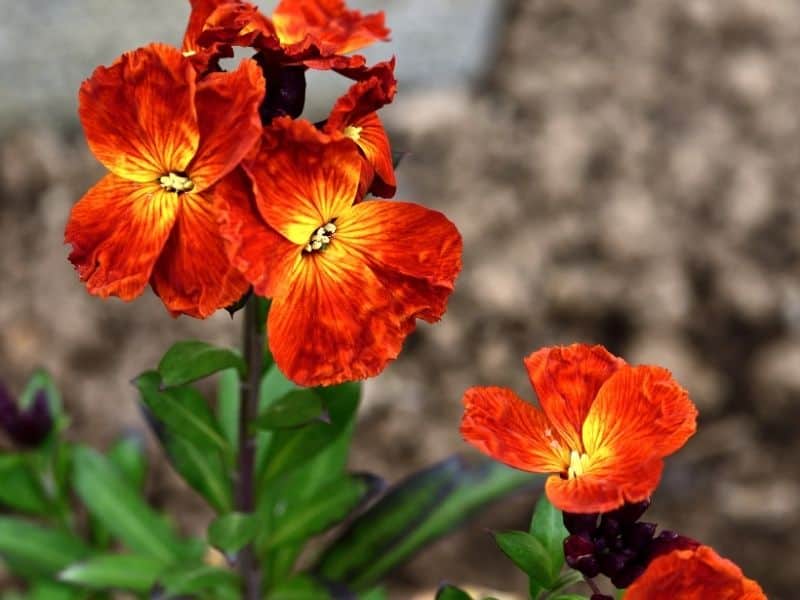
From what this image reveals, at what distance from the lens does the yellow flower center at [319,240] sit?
1.16m

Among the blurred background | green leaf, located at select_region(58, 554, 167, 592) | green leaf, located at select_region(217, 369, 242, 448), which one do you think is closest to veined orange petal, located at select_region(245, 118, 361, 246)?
green leaf, located at select_region(217, 369, 242, 448)

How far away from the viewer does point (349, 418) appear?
1.54 meters

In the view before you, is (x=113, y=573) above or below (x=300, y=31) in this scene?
below

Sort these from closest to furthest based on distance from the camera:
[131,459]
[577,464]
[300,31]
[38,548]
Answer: [577,464]
[300,31]
[38,548]
[131,459]

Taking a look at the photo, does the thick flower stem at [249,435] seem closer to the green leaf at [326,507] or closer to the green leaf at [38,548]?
the green leaf at [326,507]

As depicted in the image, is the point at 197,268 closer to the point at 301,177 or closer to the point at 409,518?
the point at 301,177

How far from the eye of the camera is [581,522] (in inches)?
43.3

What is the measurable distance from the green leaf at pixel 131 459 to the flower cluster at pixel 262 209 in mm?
1028

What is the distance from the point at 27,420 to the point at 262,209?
906 millimetres

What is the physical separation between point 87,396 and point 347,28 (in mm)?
1504

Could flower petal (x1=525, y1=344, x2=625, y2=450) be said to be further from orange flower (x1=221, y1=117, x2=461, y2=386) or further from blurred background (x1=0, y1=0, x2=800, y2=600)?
blurred background (x1=0, y1=0, x2=800, y2=600)

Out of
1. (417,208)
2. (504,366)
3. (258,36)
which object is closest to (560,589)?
(417,208)

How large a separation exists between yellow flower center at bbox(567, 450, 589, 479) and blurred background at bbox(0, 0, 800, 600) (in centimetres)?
133

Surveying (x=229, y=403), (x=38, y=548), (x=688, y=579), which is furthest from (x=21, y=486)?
(x=688, y=579)
